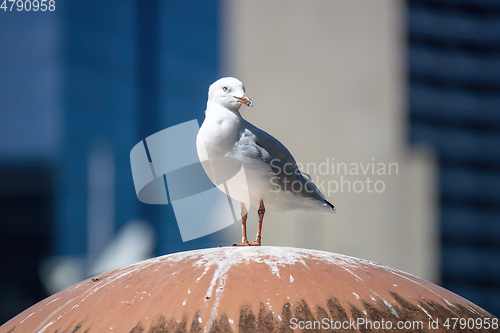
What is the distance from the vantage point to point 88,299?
4590mm

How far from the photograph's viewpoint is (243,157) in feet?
20.1

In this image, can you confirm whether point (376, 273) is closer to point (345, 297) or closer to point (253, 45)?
point (345, 297)

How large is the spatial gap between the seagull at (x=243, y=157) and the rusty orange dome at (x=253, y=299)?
3.98 feet

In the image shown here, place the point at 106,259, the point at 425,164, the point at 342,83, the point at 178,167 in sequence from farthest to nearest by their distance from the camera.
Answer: the point at 342,83, the point at 425,164, the point at 106,259, the point at 178,167

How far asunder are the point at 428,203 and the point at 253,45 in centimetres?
1710

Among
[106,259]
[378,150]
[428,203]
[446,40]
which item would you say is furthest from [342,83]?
[106,259]

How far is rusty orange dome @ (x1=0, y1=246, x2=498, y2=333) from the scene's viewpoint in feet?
13.7
